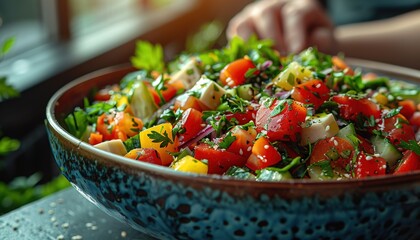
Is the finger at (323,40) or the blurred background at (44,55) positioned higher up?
the finger at (323,40)

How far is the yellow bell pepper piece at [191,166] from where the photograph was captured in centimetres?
79

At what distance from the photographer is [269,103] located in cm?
91

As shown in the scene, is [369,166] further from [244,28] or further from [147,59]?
[244,28]

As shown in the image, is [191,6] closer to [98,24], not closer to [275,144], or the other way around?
[98,24]

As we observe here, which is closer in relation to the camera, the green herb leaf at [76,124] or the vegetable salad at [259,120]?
the vegetable salad at [259,120]

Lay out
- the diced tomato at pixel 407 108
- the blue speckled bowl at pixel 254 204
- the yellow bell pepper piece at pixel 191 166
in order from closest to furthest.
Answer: the blue speckled bowl at pixel 254 204
the yellow bell pepper piece at pixel 191 166
the diced tomato at pixel 407 108

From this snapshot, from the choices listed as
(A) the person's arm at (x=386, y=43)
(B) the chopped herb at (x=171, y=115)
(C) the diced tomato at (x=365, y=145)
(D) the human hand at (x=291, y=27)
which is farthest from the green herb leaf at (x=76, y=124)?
(A) the person's arm at (x=386, y=43)

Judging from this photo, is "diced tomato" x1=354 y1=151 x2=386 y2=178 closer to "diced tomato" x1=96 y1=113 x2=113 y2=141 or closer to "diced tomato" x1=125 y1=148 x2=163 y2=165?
"diced tomato" x1=125 y1=148 x2=163 y2=165

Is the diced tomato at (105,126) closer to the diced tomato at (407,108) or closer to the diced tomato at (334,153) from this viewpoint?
the diced tomato at (334,153)

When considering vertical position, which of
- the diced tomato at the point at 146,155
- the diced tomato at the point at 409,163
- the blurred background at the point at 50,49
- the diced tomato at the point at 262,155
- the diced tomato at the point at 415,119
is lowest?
the blurred background at the point at 50,49

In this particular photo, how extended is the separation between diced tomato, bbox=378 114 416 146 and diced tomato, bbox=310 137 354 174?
0.36 feet

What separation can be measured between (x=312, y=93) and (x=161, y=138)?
10.7 inches

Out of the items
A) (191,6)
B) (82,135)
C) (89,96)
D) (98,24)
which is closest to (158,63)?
(89,96)

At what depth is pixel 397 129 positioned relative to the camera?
3.16ft
